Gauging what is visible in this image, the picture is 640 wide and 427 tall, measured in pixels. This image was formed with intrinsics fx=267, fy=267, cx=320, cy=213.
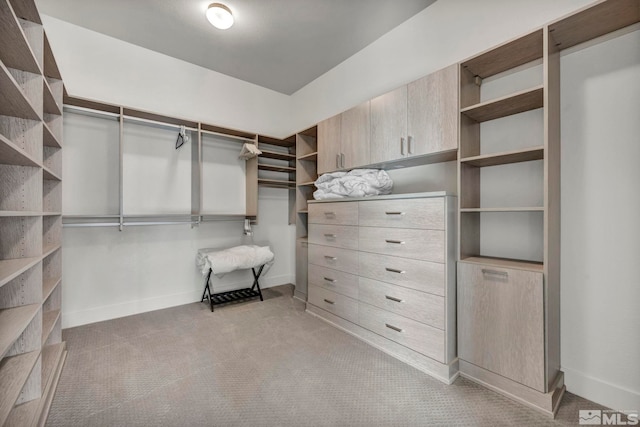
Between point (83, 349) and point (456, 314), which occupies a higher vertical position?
point (456, 314)

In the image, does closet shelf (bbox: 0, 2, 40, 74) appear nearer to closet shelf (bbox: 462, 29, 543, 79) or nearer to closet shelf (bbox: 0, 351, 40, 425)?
closet shelf (bbox: 0, 351, 40, 425)

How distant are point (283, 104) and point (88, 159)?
8.19 ft

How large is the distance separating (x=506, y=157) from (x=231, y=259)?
8.51 feet

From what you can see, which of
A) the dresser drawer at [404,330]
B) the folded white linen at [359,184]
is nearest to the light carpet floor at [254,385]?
the dresser drawer at [404,330]

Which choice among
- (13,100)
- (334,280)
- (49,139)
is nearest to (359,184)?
(334,280)

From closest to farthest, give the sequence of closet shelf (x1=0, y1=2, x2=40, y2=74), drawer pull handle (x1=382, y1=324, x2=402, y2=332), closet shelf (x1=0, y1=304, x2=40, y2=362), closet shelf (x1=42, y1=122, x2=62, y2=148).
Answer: closet shelf (x1=0, y1=304, x2=40, y2=362) → closet shelf (x1=0, y1=2, x2=40, y2=74) → closet shelf (x1=42, y1=122, x2=62, y2=148) → drawer pull handle (x1=382, y1=324, x2=402, y2=332)

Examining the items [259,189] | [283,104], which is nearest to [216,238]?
[259,189]

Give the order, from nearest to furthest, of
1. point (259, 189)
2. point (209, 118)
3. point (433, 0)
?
point (433, 0) < point (209, 118) < point (259, 189)

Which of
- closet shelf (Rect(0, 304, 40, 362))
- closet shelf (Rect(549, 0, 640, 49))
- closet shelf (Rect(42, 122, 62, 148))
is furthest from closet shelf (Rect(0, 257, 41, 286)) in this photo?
closet shelf (Rect(549, 0, 640, 49))

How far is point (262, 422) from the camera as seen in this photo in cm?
139

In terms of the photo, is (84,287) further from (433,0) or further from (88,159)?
(433,0)

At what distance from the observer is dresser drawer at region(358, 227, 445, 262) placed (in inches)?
70.4

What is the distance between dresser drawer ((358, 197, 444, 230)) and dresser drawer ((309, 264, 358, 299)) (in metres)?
0.53

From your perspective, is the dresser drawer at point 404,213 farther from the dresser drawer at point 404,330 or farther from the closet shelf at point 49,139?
the closet shelf at point 49,139
